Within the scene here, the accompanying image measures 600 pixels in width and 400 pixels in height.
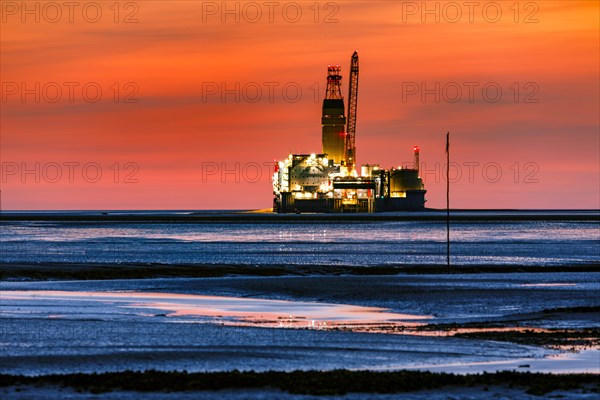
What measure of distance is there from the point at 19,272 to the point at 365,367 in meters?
29.8

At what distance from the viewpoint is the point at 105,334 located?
2612 cm

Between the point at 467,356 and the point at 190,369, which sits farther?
the point at 467,356

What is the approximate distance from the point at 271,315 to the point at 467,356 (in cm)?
1032

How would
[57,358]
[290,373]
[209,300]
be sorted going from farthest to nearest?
[209,300]
[57,358]
[290,373]

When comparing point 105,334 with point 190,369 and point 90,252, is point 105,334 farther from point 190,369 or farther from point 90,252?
point 90,252

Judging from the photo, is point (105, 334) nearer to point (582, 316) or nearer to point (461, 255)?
point (582, 316)

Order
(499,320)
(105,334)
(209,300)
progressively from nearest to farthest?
(105,334), (499,320), (209,300)

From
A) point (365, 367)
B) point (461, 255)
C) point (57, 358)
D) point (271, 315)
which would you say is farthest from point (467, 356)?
point (461, 255)

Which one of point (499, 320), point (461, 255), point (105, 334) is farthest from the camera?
point (461, 255)

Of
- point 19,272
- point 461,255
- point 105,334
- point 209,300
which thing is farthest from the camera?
point 461,255

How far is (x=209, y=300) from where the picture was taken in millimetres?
37281

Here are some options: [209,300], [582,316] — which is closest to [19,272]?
[209,300]

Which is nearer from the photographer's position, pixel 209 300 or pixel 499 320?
pixel 499 320

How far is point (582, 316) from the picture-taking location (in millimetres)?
31000
